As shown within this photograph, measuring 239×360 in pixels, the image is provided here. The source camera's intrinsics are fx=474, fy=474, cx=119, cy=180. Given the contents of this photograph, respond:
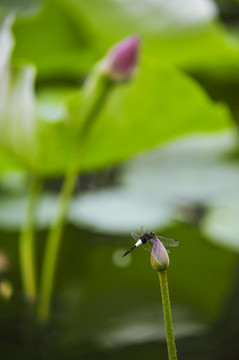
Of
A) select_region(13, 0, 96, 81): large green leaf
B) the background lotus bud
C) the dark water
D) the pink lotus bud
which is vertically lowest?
the background lotus bud

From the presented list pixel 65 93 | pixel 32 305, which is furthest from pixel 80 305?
pixel 65 93

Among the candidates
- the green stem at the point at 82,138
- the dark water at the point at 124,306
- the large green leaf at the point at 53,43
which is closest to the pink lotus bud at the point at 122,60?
the green stem at the point at 82,138

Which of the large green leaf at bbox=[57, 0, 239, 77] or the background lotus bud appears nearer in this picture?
the background lotus bud

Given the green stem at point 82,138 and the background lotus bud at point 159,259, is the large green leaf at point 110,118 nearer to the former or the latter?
the green stem at point 82,138

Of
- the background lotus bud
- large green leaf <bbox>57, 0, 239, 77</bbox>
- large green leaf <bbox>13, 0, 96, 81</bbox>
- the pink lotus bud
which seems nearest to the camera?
the background lotus bud

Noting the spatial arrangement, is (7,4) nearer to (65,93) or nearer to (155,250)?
(65,93)

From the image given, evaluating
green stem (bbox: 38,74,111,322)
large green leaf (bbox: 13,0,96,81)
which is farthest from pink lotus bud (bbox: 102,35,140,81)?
large green leaf (bbox: 13,0,96,81)

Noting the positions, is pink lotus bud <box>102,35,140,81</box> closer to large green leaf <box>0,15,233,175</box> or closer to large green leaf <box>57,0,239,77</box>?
large green leaf <box>0,15,233,175</box>

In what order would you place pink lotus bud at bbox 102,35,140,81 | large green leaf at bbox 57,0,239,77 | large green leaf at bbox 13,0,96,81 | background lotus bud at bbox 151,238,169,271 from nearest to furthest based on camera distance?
background lotus bud at bbox 151,238,169,271 < pink lotus bud at bbox 102,35,140,81 < large green leaf at bbox 57,0,239,77 < large green leaf at bbox 13,0,96,81
